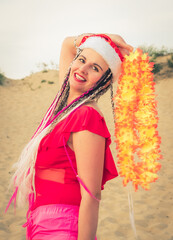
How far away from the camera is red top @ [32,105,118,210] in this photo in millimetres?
1171

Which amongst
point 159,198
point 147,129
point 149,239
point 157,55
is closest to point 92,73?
point 147,129

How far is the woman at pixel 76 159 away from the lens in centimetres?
112

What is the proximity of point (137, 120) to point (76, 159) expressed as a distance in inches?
17.8

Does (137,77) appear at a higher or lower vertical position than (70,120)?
higher

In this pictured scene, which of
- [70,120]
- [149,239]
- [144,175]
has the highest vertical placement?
[70,120]

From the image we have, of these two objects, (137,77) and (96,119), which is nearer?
(96,119)

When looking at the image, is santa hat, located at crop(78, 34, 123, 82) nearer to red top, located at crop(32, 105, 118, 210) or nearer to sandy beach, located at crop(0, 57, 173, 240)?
red top, located at crop(32, 105, 118, 210)

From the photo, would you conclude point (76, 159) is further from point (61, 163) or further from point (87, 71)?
point (87, 71)

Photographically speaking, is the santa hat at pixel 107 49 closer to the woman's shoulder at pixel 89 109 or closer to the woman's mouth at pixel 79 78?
the woman's mouth at pixel 79 78

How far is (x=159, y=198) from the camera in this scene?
4977 mm

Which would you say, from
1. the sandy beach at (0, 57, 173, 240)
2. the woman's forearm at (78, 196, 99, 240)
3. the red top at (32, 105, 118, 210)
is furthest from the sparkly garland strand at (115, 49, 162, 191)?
the sandy beach at (0, 57, 173, 240)

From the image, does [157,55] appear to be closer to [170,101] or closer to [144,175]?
[170,101]

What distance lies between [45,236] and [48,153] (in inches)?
15.5

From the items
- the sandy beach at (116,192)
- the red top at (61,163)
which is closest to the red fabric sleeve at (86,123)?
the red top at (61,163)
